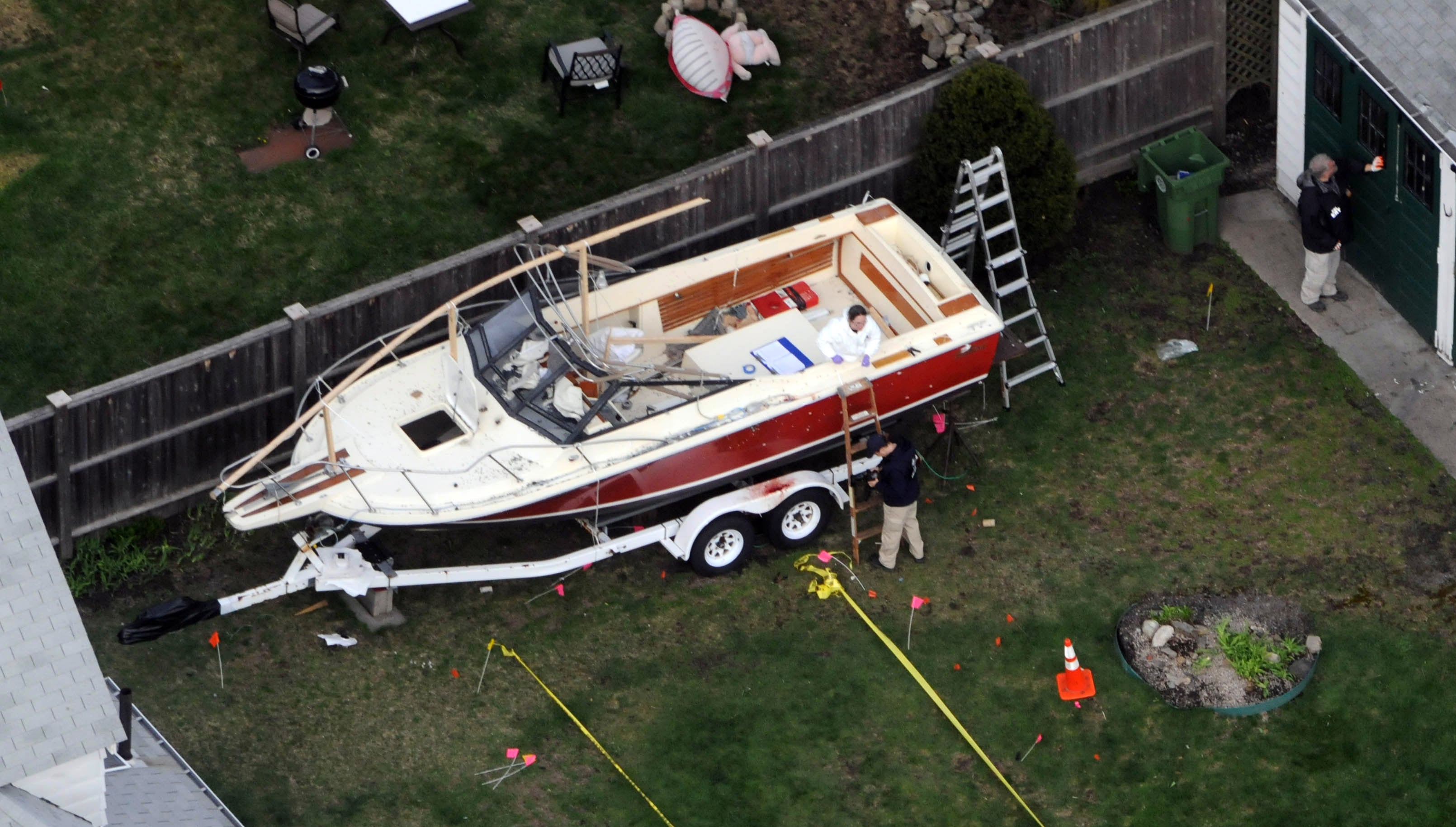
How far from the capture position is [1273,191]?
63.7ft

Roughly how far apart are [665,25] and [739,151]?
3.33 meters

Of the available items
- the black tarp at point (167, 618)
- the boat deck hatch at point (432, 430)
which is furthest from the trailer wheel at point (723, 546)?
the black tarp at point (167, 618)

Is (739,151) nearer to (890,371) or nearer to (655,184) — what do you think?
(655,184)

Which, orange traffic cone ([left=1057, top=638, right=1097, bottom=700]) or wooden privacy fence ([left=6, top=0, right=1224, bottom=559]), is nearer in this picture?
orange traffic cone ([left=1057, top=638, right=1097, bottom=700])

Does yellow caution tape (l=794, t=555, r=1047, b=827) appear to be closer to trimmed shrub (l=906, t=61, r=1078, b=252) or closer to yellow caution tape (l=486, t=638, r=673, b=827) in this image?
yellow caution tape (l=486, t=638, r=673, b=827)

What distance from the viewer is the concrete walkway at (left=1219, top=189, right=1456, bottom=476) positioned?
17.3m

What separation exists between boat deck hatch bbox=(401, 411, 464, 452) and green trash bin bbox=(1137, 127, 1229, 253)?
721 centimetres

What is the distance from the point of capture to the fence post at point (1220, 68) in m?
18.9

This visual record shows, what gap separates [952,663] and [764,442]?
233 cm

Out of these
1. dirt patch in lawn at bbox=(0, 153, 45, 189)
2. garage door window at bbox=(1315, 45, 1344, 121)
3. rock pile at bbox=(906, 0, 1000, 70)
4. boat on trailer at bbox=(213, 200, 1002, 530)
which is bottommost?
boat on trailer at bbox=(213, 200, 1002, 530)

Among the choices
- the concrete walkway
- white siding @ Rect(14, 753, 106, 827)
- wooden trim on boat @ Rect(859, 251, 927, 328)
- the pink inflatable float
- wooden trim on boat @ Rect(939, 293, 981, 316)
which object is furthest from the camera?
the pink inflatable float

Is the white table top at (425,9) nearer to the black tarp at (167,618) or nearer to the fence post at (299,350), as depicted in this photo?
the fence post at (299,350)

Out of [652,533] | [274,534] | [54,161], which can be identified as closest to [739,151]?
[652,533]

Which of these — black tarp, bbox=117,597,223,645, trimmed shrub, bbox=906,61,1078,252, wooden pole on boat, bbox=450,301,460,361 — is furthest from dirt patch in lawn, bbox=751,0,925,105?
black tarp, bbox=117,597,223,645
